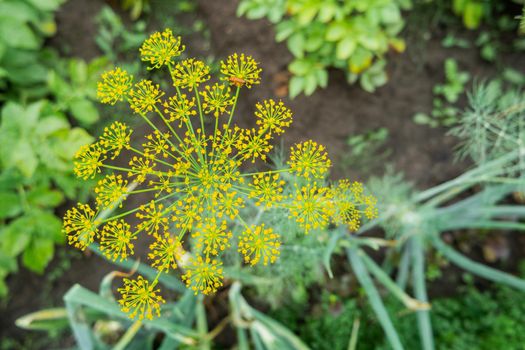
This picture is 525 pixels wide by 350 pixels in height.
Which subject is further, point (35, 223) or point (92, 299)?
point (35, 223)

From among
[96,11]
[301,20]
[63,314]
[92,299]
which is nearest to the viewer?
[92,299]

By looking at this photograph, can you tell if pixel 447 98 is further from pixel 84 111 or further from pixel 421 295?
pixel 84 111

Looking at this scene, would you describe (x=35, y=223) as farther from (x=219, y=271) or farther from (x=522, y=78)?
(x=522, y=78)

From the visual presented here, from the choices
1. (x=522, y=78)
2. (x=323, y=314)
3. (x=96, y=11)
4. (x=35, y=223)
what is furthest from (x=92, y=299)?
(x=522, y=78)

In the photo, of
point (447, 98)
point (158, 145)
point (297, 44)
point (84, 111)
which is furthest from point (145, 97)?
point (447, 98)

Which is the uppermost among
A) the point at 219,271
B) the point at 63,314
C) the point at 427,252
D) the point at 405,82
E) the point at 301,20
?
the point at 405,82
